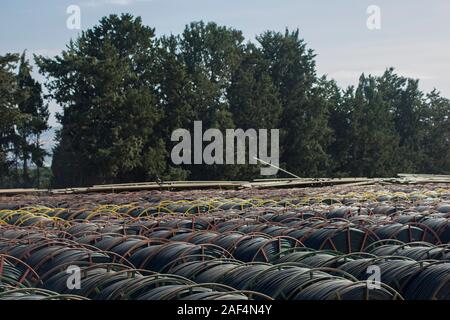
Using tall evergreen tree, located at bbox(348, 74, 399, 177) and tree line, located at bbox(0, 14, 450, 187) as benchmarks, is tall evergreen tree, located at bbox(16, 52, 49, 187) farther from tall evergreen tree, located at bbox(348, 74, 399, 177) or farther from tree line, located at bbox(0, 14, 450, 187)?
tall evergreen tree, located at bbox(348, 74, 399, 177)

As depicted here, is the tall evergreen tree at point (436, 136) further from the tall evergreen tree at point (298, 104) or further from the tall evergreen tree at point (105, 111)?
the tall evergreen tree at point (105, 111)

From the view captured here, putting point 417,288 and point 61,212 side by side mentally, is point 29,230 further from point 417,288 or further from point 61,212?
point 417,288

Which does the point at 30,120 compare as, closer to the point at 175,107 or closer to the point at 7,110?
the point at 7,110

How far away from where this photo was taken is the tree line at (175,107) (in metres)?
45.6

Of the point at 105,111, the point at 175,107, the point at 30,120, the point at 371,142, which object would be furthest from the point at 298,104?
the point at 30,120

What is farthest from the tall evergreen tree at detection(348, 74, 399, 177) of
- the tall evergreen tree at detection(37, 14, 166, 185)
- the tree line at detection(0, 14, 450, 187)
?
the tall evergreen tree at detection(37, 14, 166, 185)

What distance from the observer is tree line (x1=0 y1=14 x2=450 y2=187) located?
45.6 metres

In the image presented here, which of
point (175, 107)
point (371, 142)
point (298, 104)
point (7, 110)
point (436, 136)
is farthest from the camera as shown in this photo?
point (436, 136)

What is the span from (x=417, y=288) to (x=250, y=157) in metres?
43.4

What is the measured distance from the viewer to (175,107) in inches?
2007

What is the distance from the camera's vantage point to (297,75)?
63094 mm

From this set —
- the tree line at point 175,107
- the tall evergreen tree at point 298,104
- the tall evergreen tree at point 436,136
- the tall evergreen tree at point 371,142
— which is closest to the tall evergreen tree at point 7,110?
the tree line at point 175,107

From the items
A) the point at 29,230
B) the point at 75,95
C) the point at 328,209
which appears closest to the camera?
the point at 29,230
